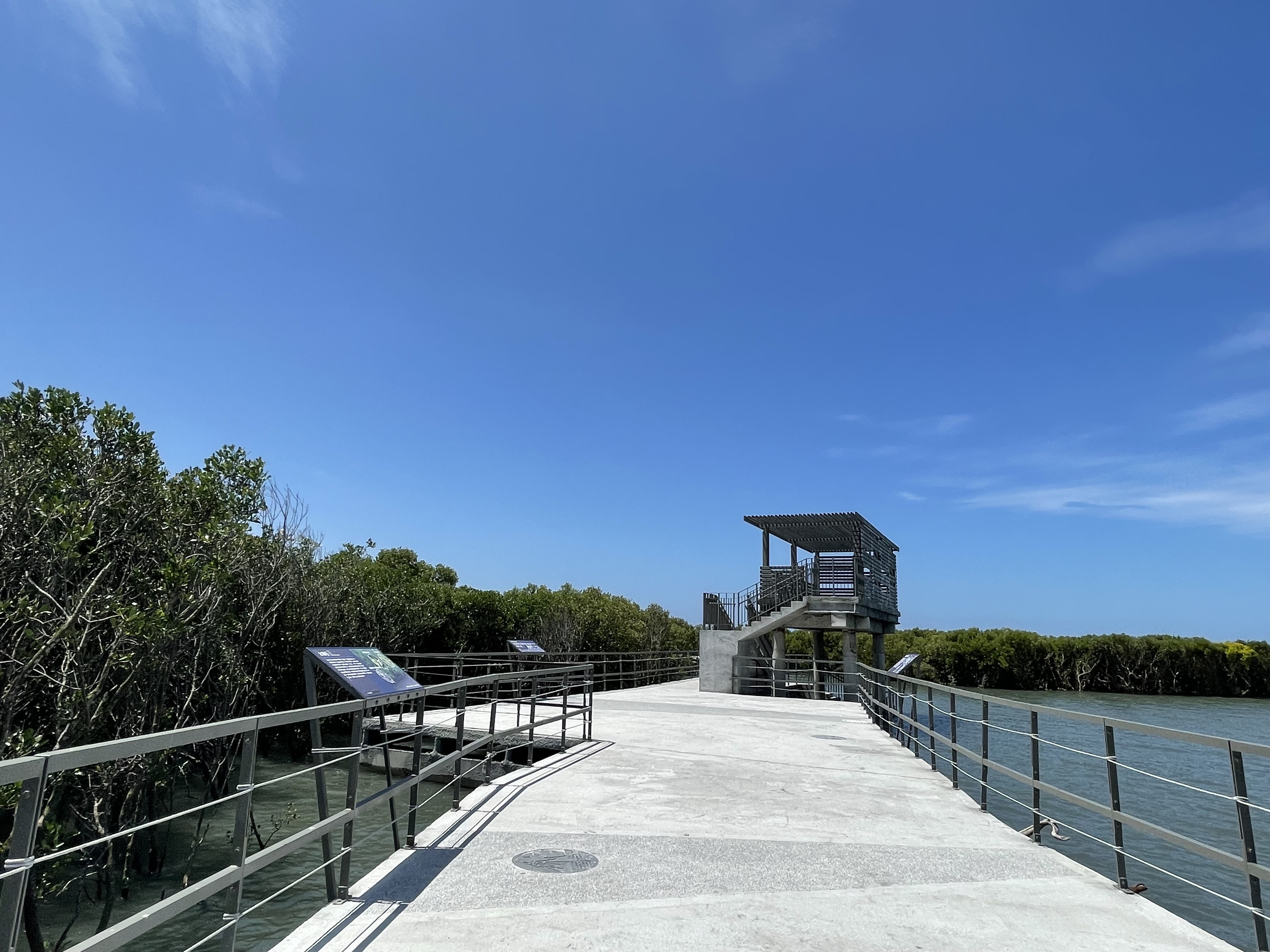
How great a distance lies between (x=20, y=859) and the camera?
7.38ft

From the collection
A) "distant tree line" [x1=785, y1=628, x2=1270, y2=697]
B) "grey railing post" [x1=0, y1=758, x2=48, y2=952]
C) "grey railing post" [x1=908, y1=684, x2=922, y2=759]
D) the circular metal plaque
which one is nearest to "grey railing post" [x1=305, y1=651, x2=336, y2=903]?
the circular metal plaque

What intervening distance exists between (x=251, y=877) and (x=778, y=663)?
60.5 ft

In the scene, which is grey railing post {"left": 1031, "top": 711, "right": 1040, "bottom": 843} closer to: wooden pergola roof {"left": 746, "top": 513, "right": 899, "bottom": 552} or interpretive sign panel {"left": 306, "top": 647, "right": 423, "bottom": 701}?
interpretive sign panel {"left": 306, "top": 647, "right": 423, "bottom": 701}

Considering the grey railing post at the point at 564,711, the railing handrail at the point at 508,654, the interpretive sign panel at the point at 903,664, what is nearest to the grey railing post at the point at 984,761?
the grey railing post at the point at 564,711

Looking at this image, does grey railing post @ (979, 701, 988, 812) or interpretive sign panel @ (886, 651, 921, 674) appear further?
interpretive sign panel @ (886, 651, 921, 674)

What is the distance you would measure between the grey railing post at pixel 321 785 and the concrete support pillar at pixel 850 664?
59.9 feet

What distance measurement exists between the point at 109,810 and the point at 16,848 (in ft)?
24.4

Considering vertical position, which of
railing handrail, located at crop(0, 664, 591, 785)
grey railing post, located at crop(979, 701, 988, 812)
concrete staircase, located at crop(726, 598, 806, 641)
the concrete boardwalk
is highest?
concrete staircase, located at crop(726, 598, 806, 641)

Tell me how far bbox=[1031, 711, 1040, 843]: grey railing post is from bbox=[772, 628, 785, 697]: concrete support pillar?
14.7 meters

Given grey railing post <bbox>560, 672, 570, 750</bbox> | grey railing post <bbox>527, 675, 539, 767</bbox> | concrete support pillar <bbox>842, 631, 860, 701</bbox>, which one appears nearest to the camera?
grey railing post <bbox>527, 675, 539, 767</bbox>

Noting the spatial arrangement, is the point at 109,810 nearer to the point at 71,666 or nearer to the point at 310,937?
the point at 71,666

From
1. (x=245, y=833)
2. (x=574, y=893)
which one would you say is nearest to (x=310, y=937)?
(x=245, y=833)

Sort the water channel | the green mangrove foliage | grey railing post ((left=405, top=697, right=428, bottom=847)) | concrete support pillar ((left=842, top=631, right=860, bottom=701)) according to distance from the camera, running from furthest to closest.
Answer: the green mangrove foliage < concrete support pillar ((left=842, top=631, right=860, bottom=701)) < the water channel < grey railing post ((left=405, top=697, right=428, bottom=847))

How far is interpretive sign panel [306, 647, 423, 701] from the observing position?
5.12m
